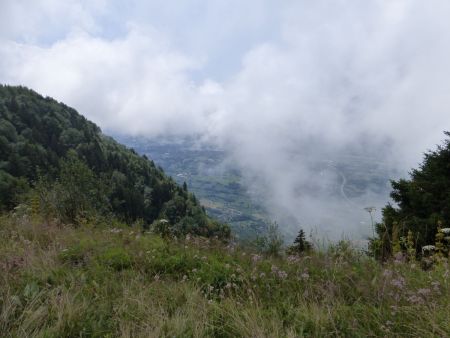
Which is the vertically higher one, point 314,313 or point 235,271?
point 235,271

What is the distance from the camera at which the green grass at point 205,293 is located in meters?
3.19

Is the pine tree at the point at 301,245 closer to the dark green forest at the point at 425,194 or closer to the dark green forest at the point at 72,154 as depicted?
the dark green forest at the point at 425,194

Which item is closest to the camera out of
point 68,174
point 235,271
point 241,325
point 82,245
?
point 241,325

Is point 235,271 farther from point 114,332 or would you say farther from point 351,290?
point 114,332

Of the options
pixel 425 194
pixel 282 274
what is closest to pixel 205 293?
pixel 282 274

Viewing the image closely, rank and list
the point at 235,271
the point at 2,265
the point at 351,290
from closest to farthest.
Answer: the point at 351,290, the point at 2,265, the point at 235,271

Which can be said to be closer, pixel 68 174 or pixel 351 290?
pixel 351 290

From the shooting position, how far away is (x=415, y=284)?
3.92 metres

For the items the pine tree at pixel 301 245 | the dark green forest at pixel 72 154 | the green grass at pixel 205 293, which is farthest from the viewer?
the dark green forest at pixel 72 154

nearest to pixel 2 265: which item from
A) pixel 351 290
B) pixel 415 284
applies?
pixel 351 290

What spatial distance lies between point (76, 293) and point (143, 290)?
0.75 meters

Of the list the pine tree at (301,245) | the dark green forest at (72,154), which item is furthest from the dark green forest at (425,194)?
the dark green forest at (72,154)

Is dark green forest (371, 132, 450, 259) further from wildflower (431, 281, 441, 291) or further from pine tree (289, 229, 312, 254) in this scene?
wildflower (431, 281, 441, 291)

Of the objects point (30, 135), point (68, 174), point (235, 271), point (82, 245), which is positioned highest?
point (30, 135)
